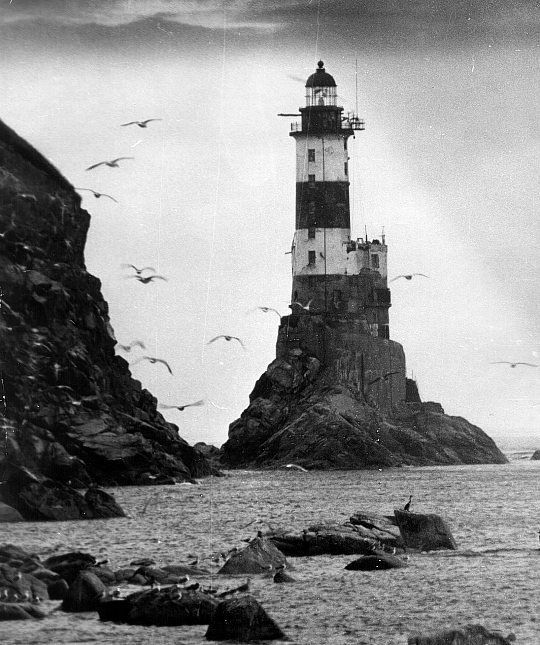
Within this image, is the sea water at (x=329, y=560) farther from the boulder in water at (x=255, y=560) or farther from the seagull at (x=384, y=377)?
the seagull at (x=384, y=377)

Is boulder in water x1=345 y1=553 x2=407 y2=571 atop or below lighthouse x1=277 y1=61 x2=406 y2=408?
below

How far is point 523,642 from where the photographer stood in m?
22.6

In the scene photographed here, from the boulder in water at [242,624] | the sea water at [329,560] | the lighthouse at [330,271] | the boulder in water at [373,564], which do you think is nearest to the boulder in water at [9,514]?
the sea water at [329,560]

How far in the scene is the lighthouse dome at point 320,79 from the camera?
101 metres

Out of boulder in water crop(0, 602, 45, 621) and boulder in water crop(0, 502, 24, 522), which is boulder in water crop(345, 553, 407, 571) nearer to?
boulder in water crop(0, 602, 45, 621)

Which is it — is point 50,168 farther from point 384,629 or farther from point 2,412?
point 384,629

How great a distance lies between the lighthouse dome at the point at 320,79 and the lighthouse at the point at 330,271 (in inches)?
2.8

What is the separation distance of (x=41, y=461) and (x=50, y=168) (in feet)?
64.2

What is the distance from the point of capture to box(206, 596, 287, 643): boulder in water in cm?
2234

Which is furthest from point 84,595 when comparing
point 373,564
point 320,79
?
point 320,79

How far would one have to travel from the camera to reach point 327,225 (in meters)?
99.1

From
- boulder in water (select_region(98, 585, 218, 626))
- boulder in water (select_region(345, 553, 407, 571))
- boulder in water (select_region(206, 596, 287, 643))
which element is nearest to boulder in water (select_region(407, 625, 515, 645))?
boulder in water (select_region(206, 596, 287, 643))

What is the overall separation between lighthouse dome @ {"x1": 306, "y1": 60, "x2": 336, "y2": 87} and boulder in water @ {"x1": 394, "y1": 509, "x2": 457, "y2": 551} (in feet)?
224

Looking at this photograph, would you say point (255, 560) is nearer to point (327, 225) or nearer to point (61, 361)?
point (61, 361)
